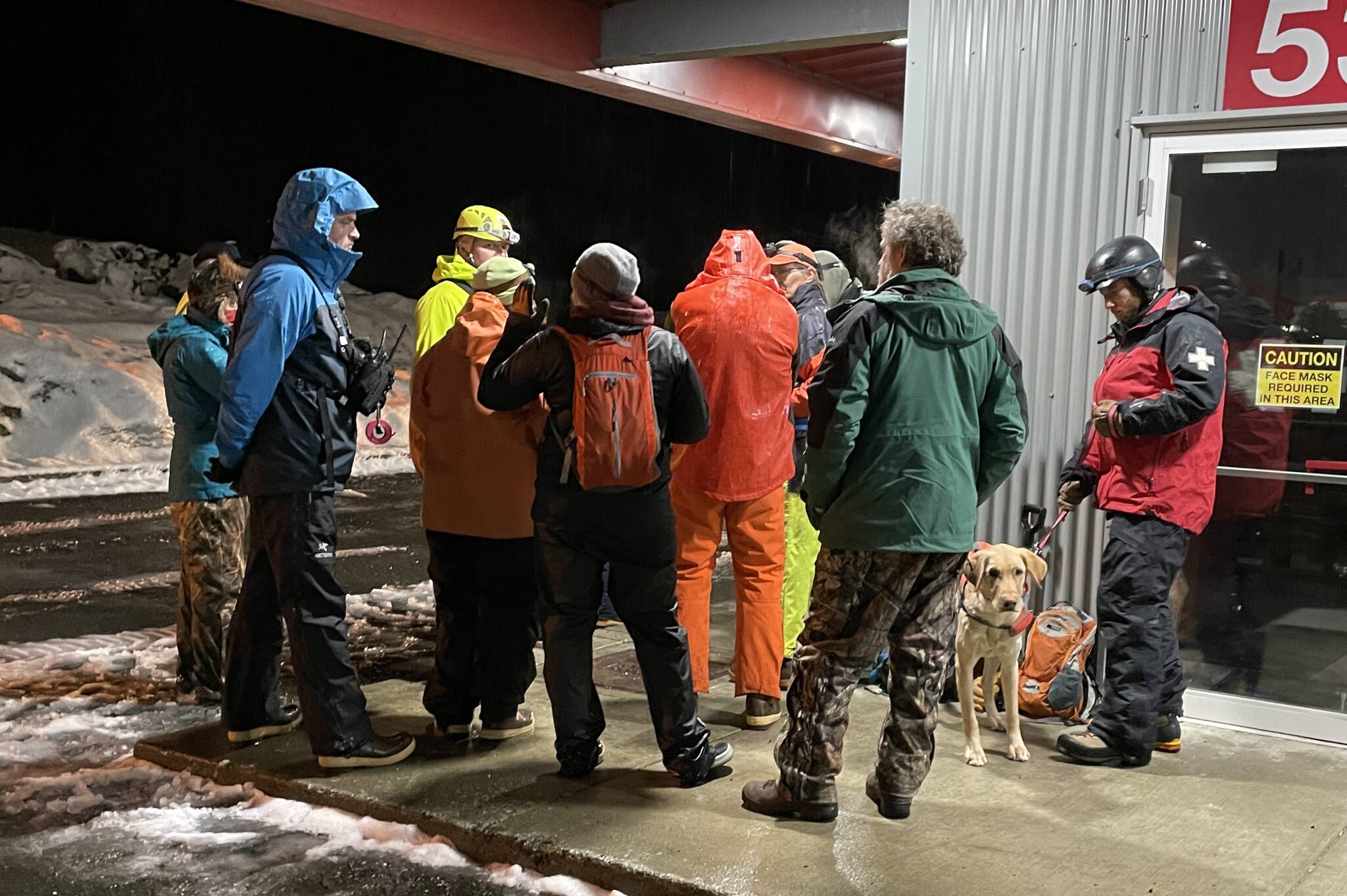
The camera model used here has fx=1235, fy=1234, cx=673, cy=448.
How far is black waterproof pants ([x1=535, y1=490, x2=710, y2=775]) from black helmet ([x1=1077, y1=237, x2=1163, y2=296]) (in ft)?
6.70

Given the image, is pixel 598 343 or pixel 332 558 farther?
pixel 332 558

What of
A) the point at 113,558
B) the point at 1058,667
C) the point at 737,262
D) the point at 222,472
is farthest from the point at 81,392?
the point at 1058,667

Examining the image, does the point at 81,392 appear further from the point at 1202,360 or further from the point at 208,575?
the point at 1202,360

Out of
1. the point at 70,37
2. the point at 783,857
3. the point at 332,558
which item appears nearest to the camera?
the point at 783,857

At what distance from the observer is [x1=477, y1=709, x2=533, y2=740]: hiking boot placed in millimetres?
4992

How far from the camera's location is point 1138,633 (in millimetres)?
4875

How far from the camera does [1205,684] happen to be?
18.7 ft

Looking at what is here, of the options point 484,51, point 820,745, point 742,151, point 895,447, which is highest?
point 742,151

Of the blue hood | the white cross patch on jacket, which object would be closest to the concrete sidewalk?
the white cross patch on jacket

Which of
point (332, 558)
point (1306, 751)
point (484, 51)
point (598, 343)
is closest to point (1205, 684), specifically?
point (1306, 751)

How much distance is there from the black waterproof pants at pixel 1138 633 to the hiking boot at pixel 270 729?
3263mm

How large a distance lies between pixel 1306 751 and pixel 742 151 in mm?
18504

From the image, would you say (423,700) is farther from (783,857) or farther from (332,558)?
(783,857)

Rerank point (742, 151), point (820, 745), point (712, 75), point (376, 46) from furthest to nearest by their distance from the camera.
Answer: point (742, 151) < point (376, 46) < point (712, 75) < point (820, 745)
